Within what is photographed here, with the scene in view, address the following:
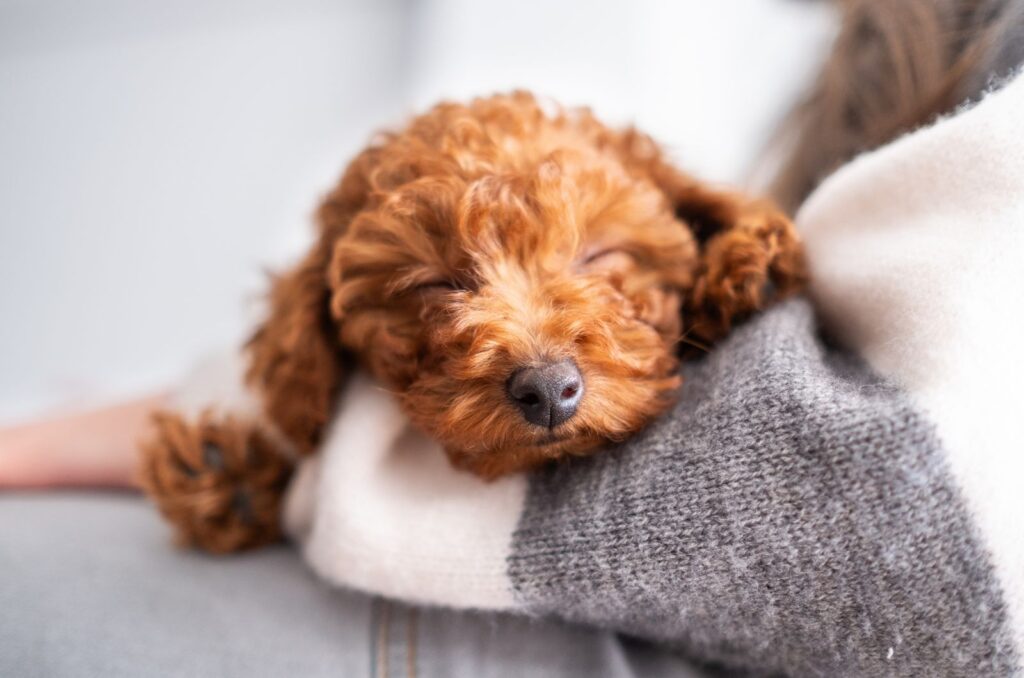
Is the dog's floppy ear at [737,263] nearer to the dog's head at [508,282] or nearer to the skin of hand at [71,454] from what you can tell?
the dog's head at [508,282]

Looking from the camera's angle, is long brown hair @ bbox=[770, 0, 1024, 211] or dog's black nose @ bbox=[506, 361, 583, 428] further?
long brown hair @ bbox=[770, 0, 1024, 211]

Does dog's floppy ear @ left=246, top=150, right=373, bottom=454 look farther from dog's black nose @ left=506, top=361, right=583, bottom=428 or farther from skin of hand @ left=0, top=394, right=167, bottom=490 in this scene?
skin of hand @ left=0, top=394, right=167, bottom=490

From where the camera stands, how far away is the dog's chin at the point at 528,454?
1336 millimetres

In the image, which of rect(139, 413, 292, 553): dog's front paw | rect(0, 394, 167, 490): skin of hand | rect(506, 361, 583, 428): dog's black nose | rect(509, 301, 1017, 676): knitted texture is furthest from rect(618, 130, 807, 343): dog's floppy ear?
rect(0, 394, 167, 490): skin of hand

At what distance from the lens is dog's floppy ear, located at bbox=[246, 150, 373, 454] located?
172 cm

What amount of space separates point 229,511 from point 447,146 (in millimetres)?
1050

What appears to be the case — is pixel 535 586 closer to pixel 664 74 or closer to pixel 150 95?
pixel 664 74

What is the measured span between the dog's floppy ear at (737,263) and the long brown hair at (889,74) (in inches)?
Answer: 12.1

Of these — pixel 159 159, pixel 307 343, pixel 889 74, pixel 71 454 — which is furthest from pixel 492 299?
pixel 159 159

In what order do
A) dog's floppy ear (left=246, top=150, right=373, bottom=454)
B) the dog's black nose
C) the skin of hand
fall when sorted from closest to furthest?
the dog's black nose
dog's floppy ear (left=246, top=150, right=373, bottom=454)
the skin of hand

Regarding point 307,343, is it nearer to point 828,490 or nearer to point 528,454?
point 528,454

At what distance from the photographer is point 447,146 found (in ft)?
5.38

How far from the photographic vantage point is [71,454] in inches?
95.6

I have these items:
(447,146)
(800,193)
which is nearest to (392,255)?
(447,146)
